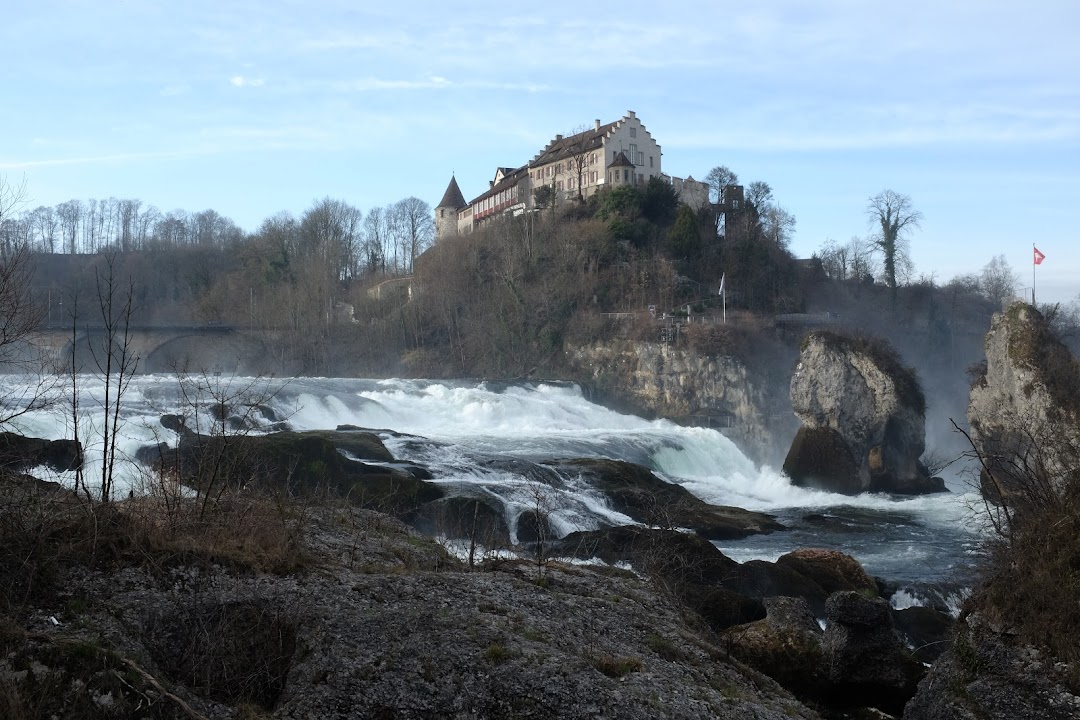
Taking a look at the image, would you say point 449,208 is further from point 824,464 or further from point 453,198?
point 824,464

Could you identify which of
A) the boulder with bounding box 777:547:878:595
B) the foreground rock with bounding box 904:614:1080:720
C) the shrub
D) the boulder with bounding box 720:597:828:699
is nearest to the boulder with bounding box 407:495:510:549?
the boulder with bounding box 777:547:878:595

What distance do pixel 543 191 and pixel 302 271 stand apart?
19.2 m

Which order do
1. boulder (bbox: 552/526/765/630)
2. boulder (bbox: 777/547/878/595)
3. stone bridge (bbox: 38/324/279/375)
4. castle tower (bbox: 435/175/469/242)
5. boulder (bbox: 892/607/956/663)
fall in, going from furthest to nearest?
castle tower (bbox: 435/175/469/242), stone bridge (bbox: 38/324/279/375), boulder (bbox: 777/547/878/595), boulder (bbox: 892/607/956/663), boulder (bbox: 552/526/765/630)

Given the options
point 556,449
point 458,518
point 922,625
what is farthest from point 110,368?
point 922,625

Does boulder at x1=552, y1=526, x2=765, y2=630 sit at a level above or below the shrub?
below

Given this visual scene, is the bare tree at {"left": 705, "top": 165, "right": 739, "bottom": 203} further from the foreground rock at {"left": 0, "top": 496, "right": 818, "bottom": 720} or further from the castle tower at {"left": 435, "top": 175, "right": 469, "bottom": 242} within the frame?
the foreground rock at {"left": 0, "top": 496, "right": 818, "bottom": 720}

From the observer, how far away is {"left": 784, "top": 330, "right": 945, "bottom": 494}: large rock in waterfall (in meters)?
33.2

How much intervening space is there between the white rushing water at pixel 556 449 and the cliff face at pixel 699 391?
297cm

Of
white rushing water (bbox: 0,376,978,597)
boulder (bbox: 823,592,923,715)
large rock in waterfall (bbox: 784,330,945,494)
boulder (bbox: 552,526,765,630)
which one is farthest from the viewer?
large rock in waterfall (bbox: 784,330,945,494)

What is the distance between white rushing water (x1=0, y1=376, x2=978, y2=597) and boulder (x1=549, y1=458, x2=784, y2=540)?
53 centimetres

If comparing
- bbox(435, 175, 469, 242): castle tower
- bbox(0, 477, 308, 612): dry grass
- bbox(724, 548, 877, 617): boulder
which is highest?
bbox(435, 175, 469, 242): castle tower

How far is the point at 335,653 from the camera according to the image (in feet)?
26.0

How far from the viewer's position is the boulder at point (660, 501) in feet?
73.8

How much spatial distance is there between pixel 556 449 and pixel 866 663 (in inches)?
732
